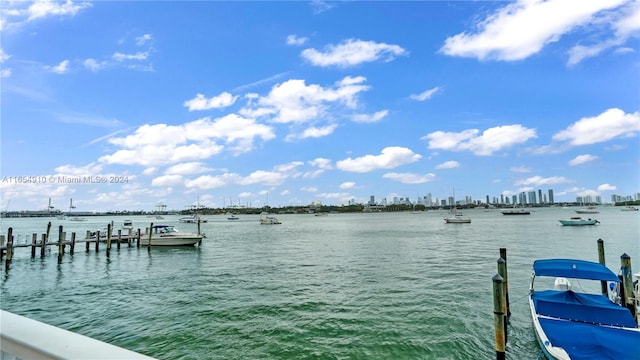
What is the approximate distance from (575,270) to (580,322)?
92.8 inches

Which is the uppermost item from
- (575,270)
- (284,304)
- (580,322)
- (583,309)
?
(575,270)

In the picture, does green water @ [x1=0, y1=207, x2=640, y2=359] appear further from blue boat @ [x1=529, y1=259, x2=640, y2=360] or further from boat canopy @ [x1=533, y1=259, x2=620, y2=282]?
boat canopy @ [x1=533, y1=259, x2=620, y2=282]

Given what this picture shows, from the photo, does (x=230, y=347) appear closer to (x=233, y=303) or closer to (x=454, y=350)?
(x=233, y=303)

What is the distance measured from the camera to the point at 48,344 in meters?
1.58

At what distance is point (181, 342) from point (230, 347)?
6.37 feet

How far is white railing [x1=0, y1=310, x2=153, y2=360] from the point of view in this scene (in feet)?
4.86

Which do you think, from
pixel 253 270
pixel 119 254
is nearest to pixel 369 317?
pixel 253 270

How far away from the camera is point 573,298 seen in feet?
41.8

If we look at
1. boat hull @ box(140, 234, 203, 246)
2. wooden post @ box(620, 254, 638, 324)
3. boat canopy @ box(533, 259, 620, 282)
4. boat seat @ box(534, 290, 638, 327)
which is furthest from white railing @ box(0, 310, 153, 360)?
boat hull @ box(140, 234, 203, 246)

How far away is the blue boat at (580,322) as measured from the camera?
31.0 ft

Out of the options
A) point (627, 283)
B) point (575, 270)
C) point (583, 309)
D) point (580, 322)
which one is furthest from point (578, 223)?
point (580, 322)

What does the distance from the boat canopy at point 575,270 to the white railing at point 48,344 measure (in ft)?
49.6

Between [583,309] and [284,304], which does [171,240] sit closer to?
[284,304]

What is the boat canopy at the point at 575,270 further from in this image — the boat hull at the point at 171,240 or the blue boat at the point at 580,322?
the boat hull at the point at 171,240
